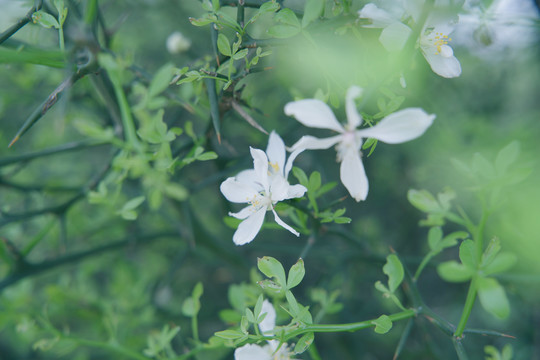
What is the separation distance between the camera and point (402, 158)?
1.93 meters

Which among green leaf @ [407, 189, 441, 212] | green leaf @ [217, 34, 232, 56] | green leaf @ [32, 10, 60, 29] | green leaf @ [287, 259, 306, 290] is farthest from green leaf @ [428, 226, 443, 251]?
green leaf @ [32, 10, 60, 29]

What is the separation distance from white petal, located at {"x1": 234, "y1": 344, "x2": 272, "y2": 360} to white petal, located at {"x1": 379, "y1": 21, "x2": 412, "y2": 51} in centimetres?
66

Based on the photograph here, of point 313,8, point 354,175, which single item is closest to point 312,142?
point 354,175

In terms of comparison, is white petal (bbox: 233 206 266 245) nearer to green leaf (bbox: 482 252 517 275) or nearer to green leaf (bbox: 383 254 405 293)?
green leaf (bbox: 383 254 405 293)

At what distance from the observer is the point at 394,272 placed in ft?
2.55

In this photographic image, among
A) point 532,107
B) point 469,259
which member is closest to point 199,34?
point 469,259

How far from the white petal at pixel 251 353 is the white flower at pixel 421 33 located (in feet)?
2.16

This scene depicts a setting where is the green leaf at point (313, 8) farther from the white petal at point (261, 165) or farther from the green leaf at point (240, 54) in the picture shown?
the white petal at point (261, 165)

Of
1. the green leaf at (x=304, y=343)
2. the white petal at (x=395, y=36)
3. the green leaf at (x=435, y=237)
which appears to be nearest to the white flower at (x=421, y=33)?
the white petal at (x=395, y=36)

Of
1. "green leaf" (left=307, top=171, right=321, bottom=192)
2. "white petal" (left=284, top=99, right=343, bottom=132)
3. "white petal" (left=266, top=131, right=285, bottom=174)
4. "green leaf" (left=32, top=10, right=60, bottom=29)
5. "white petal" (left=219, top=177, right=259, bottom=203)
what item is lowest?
"white petal" (left=219, top=177, right=259, bottom=203)

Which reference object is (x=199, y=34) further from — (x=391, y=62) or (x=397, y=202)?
(x=391, y=62)

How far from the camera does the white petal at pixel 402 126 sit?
589mm

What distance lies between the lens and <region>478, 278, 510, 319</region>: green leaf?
1.88 feet

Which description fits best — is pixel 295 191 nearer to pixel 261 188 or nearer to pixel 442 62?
pixel 261 188
